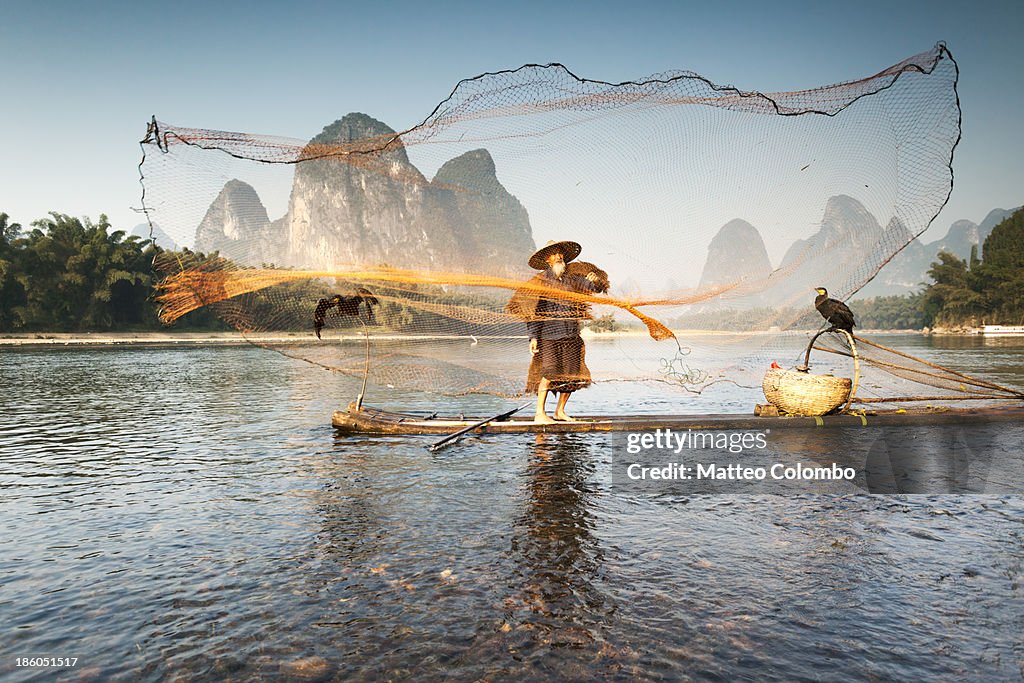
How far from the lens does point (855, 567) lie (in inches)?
198

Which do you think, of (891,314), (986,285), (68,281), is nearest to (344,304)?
(68,281)

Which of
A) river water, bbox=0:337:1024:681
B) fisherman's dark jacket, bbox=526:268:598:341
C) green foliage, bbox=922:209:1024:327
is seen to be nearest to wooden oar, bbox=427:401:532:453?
river water, bbox=0:337:1024:681

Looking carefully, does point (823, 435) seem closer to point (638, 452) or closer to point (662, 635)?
point (638, 452)

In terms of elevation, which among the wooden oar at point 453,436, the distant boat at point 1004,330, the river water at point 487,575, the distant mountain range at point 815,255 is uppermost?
the distant mountain range at point 815,255

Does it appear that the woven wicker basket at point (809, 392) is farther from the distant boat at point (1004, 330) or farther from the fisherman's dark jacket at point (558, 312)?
the distant boat at point (1004, 330)

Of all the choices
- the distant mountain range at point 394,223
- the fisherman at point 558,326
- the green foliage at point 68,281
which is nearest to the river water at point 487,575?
the fisherman at point 558,326

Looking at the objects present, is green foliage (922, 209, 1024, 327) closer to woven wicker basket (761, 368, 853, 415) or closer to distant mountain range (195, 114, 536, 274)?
woven wicker basket (761, 368, 853, 415)

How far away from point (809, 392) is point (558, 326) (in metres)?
3.78

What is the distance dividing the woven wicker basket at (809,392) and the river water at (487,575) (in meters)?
2.94

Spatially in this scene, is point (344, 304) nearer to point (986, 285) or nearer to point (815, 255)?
point (815, 255)

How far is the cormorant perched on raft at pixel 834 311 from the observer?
9.54m

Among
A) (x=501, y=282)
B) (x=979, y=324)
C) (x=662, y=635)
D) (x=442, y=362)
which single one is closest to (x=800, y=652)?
(x=662, y=635)

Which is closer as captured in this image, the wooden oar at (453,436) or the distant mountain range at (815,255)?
the distant mountain range at (815,255)

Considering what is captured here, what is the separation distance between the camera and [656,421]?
33.7 ft
